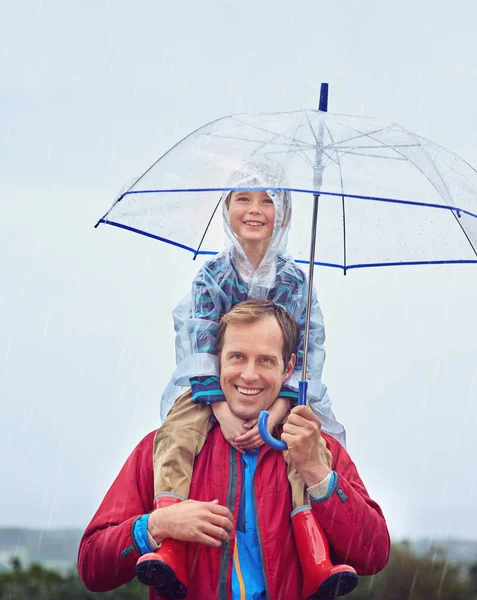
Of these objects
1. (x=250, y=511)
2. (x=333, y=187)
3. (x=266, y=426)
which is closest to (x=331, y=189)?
(x=333, y=187)

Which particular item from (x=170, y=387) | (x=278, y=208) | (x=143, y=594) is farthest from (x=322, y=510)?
(x=143, y=594)

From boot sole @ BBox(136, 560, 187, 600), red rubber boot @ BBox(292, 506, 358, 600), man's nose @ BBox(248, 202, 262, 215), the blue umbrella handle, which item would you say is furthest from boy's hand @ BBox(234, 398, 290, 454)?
man's nose @ BBox(248, 202, 262, 215)

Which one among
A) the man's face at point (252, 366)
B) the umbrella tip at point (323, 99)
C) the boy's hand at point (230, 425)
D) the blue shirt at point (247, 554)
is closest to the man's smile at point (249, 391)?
the man's face at point (252, 366)

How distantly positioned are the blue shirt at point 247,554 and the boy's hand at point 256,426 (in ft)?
0.39

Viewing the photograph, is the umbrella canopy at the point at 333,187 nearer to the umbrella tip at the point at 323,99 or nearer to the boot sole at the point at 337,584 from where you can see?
the umbrella tip at the point at 323,99

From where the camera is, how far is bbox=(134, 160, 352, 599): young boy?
4.99 metres

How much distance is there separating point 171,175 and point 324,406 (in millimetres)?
1537

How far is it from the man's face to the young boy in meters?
0.06

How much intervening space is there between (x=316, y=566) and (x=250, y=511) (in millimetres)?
432

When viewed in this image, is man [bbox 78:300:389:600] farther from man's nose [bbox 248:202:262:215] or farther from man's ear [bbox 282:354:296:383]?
man's nose [bbox 248:202:262:215]

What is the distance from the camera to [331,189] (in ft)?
15.1

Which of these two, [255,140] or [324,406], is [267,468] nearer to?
[324,406]

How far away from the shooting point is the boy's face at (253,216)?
17.3 ft

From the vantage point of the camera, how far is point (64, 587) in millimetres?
9852
